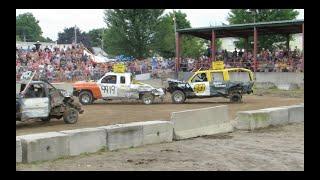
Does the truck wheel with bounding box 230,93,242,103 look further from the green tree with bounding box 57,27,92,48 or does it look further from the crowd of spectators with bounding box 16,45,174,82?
the green tree with bounding box 57,27,92,48

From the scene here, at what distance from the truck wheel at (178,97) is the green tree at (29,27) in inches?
4075

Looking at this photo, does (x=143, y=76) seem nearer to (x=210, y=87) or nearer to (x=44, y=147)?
(x=210, y=87)

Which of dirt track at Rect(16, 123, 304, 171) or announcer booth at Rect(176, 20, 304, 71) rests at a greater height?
announcer booth at Rect(176, 20, 304, 71)

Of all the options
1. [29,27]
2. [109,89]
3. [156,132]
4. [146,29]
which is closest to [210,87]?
[109,89]

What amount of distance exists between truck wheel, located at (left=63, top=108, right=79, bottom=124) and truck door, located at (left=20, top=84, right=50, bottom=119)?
2.32 ft

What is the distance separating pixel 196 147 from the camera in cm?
1093

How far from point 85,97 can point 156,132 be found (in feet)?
39.5

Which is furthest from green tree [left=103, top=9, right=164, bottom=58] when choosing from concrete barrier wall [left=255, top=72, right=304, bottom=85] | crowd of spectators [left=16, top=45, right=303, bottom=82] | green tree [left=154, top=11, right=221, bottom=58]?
concrete barrier wall [left=255, top=72, right=304, bottom=85]

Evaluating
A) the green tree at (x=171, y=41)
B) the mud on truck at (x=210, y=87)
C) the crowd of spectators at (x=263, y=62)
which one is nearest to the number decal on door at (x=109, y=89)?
Answer: the mud on truck at (x=210, y=87)

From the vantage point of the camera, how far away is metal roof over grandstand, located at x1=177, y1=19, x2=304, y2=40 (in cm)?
3479

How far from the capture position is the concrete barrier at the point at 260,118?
13875 mm
